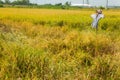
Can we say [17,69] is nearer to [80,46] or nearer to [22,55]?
[22,55]

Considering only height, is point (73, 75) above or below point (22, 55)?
below

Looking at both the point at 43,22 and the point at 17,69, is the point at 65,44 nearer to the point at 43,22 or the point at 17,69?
the point at 17,69

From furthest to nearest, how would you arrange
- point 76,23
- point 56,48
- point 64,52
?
1. point 76,23
2. point 56,48
3. point 64,52

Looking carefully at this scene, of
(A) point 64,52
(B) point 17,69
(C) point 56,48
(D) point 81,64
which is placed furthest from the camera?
(C) point 56,48

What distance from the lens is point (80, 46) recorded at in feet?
27.2

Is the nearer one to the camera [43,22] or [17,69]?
[17,69]

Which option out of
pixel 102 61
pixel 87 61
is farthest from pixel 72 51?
pixel 102 61

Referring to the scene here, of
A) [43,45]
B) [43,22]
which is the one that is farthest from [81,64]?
[43,22]

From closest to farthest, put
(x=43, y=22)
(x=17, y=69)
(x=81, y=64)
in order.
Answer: (x=17, y=69), (x=81, y=64), (x=43, y=22)

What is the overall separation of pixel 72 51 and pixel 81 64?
3.29 feet

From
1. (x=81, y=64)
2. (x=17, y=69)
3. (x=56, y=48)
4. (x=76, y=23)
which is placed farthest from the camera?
(x=76, y=23)

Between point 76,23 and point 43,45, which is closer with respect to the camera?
point 43,45

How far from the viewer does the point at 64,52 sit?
745cm

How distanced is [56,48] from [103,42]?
4.04 ft
